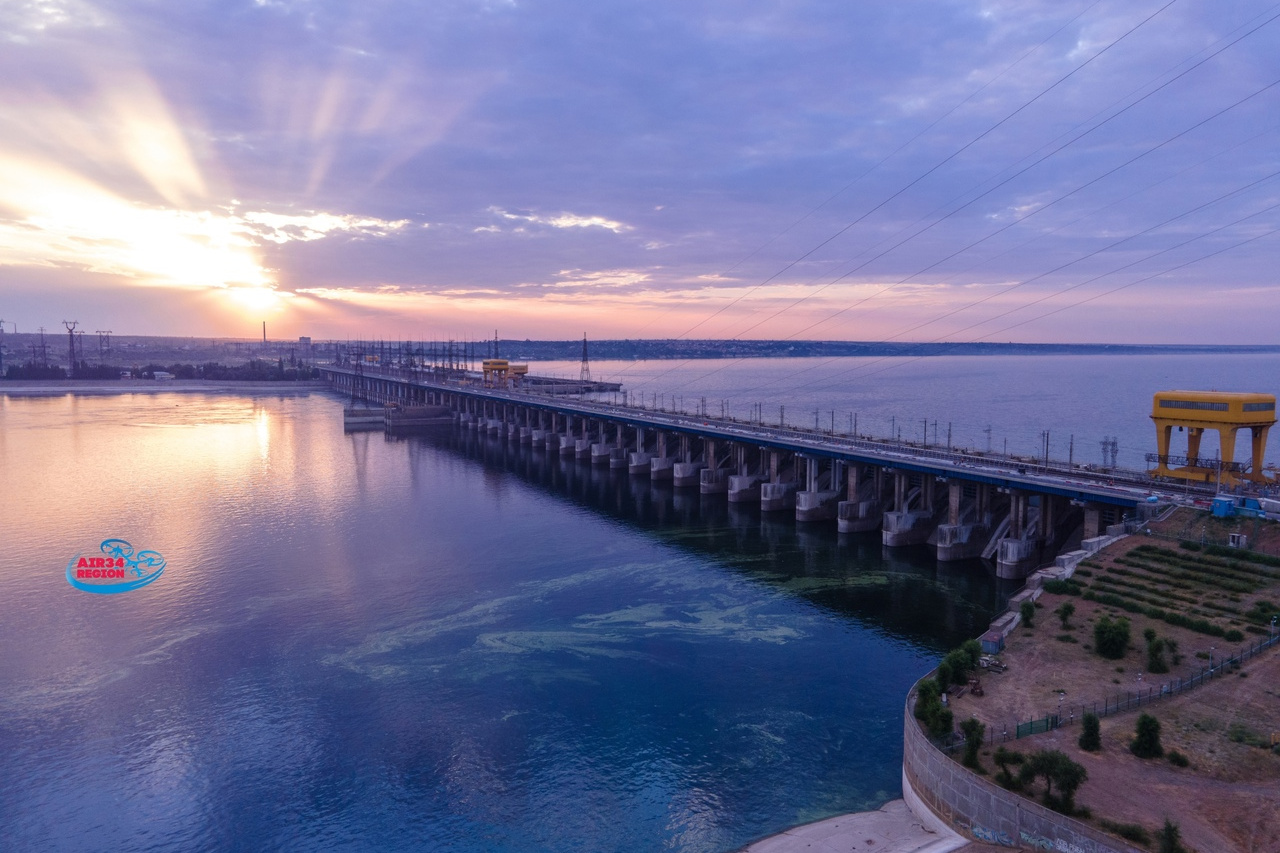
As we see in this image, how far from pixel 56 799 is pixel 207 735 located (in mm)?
5711

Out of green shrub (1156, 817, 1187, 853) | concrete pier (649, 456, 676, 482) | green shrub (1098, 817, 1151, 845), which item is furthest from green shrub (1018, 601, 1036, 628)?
concrete pier (649, 456, 676, 482)

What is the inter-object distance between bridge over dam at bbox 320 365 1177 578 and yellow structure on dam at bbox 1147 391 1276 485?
8.64ft

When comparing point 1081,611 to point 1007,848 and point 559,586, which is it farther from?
point 559,586

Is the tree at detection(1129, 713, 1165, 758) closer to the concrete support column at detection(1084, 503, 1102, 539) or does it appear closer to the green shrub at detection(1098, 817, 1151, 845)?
the green shrub at detection(1098, 817, 1151, 845)

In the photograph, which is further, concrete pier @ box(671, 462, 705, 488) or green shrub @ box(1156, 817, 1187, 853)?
concrete pier @ box(671, 462, 705, 488)

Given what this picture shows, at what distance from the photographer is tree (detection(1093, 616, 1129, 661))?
106ft

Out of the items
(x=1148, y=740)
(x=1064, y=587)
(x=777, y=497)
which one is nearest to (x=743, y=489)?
(x=777, y=497)

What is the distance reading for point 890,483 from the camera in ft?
251

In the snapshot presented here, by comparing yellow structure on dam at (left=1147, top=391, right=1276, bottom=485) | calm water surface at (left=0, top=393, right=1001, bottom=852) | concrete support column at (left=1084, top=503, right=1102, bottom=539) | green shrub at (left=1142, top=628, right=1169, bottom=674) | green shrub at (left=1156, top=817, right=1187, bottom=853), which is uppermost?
yellow structure on dam at (left=1147, top=391, right=1276, bottom=485)

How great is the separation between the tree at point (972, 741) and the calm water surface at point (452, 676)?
5.91 meters

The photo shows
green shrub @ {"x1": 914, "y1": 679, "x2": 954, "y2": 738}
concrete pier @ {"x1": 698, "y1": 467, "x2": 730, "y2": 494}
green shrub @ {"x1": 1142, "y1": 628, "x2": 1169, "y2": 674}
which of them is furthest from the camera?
concrete pier @ {"x1": 698, "y1": 467, "x2": 730, "y2": 494}

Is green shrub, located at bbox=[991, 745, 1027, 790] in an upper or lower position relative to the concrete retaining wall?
upper

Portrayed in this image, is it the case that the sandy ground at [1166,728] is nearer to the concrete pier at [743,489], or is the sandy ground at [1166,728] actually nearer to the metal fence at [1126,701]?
the metal fence at [1126,701]

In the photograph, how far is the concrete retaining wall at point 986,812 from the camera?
21094mm
